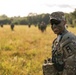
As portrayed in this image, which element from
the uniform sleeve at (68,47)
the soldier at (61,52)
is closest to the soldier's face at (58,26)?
the soldier at (61,52)

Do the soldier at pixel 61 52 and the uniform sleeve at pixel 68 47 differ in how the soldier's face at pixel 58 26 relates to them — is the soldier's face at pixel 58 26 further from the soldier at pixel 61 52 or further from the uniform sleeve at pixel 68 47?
the uniform sleeve at pixel 68 47

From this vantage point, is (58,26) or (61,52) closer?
(61,52)

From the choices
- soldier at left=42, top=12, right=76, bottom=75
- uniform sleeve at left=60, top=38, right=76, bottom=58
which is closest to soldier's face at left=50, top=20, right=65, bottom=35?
soldier at left=42, top=12, right=76, bottom=75

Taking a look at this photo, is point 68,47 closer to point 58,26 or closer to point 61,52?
point 61,52

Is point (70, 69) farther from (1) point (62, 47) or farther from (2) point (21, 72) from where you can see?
(2) point (21, 72)

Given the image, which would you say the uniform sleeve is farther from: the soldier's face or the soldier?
the soldier's face

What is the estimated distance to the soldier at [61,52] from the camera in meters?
4.16

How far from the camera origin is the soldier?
4.16m

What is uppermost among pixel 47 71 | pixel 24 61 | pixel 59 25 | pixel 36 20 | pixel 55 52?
pixel 59 25

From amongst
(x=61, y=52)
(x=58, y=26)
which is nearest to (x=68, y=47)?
(x=61, y=52)

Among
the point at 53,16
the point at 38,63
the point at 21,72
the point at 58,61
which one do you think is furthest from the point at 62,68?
the point at 38,63

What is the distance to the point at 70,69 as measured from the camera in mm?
4168

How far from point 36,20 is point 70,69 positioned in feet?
345

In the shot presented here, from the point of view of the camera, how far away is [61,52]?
4262mm
